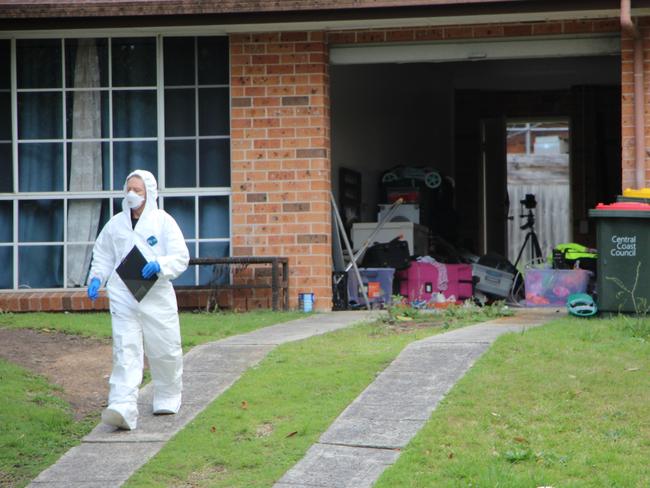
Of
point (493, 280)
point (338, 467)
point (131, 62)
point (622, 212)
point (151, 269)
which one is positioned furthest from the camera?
point (493, 280)

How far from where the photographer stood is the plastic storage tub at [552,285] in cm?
1328

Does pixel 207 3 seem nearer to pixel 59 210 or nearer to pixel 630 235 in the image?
pixel 59 210

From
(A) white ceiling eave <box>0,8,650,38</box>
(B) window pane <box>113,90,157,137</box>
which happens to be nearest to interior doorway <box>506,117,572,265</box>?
(A) white ceiling eave <box>0,8,650,38</box>

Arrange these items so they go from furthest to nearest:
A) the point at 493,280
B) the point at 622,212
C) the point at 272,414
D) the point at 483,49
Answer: the point at 493,280 → the point at 483,49 → the point at 622,212 → the point at 272,414

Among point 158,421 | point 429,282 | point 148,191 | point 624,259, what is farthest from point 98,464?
point 429,282

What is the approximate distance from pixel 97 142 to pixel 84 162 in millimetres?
249

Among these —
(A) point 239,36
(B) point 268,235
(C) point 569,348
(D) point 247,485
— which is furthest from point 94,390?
(A) point 239,36

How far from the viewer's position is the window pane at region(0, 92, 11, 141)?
547 inches

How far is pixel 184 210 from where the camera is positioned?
45.2 feet

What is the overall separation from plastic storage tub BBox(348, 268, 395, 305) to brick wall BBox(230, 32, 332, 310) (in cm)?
71

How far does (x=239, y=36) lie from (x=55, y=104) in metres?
2.08

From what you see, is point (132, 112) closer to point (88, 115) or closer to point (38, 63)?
point (88, 115)

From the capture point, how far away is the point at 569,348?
9.47 meters

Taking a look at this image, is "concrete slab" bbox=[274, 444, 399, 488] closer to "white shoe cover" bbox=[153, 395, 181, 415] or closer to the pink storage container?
"white shoe cover" bbox=[153, 395, 181, 415]
